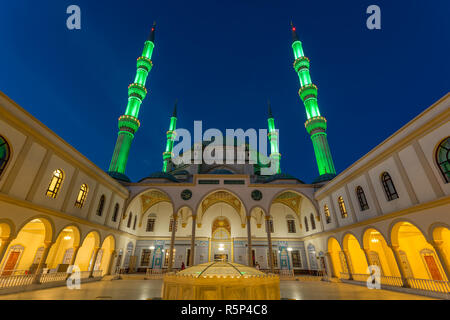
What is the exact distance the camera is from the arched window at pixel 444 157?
827 cm

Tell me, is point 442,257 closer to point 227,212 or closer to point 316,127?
point 316,127

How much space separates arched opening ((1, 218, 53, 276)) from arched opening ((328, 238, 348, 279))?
19.8 m

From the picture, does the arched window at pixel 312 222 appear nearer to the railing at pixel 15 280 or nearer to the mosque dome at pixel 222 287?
the mosque dome at pixel 222 287

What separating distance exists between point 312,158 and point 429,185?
104 meters

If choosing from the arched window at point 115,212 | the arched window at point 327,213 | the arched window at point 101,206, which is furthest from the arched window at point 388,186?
the arched window at point 115,212

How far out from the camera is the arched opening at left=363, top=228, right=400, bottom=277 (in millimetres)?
12682

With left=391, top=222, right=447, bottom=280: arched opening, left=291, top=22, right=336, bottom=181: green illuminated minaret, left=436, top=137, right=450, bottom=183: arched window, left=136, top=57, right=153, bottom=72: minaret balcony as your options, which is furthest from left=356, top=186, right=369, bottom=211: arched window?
left=136, top=57, right=153, bottom=72: minaret balcony

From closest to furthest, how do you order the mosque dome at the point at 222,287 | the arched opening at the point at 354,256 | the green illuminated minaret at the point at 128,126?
the mosque dome at the point at 222,287
the arched opening at the point at 354,256
the green illuminated minaret at the point at 128,126

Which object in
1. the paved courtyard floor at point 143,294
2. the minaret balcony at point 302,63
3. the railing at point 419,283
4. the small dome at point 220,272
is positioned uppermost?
the minaret balcony at point 302,63

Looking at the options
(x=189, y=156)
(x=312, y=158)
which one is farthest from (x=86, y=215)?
(x=312, y=158)

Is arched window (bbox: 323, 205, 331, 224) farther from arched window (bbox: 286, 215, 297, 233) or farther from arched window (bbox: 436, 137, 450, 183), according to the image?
arched window (bbox: 436, 137, 450, 183)

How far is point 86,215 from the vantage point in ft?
44.0

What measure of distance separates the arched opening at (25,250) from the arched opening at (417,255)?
73.9 ft

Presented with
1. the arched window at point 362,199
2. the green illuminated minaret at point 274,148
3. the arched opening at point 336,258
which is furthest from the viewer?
the green illuminated minaret at point 274,148
